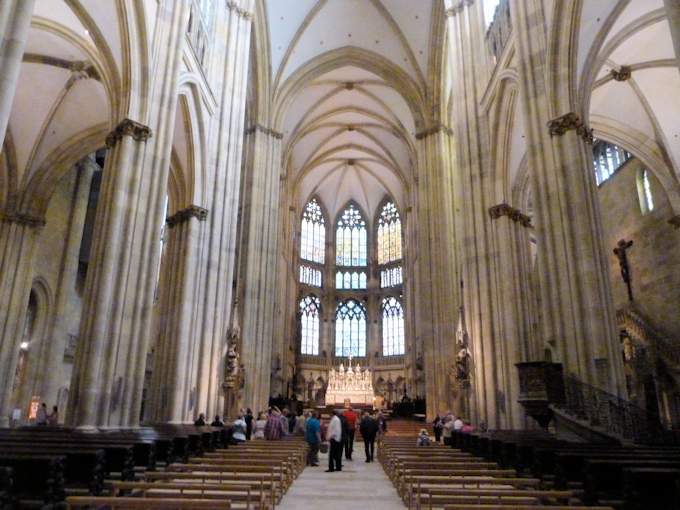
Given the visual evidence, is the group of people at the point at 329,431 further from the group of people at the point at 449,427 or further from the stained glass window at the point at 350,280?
the stained glass window at the point at 350,280

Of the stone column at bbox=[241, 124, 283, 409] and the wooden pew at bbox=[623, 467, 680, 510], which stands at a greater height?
the stone column at bbox=[241, 124, 283, 409]

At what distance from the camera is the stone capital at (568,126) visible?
10906 millimetres

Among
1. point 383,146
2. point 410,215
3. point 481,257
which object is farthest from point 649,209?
point 383,146

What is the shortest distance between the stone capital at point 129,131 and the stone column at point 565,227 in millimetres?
8158

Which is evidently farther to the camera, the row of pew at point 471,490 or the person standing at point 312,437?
the person standing at point 312,437

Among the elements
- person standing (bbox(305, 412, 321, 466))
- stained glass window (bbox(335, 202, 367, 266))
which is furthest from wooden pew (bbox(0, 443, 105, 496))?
stained glass window (bbox(335, 202, 367, 266))

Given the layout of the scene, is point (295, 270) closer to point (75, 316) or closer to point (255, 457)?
point (75, 316)

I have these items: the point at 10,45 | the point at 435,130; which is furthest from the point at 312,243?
the point at 10,45

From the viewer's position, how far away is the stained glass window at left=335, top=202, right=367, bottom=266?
46.1 meters

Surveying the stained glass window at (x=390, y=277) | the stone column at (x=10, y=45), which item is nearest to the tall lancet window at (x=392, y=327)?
the stained glass window at (x=390, y=277)

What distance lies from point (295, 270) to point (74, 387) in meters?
30.9

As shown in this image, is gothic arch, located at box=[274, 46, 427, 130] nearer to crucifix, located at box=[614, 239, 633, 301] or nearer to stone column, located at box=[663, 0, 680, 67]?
crucifix, located at box=[614, 239, 633, 301]

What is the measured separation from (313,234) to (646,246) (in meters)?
28.5

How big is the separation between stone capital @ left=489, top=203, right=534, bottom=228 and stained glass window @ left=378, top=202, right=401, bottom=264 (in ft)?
91.3
